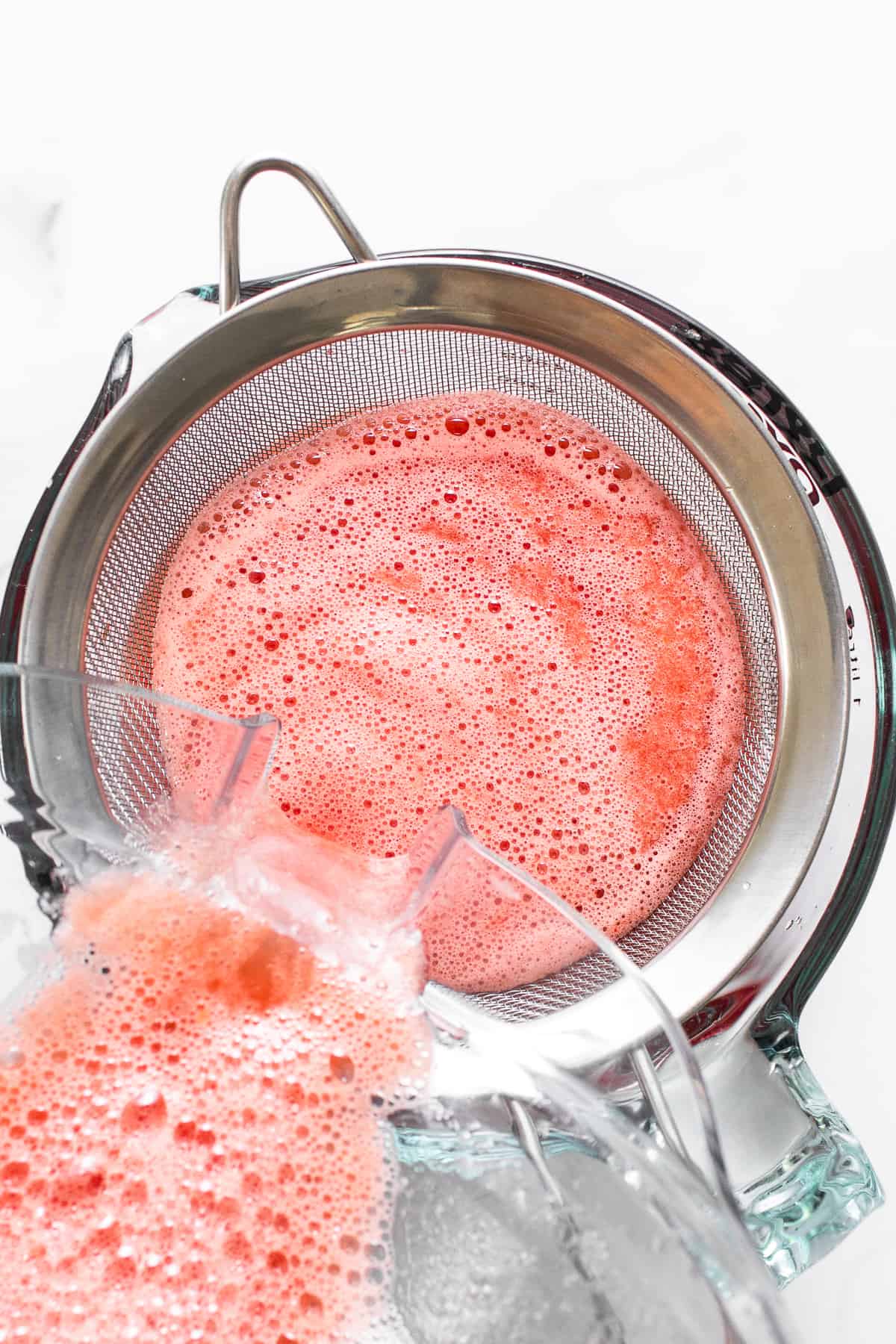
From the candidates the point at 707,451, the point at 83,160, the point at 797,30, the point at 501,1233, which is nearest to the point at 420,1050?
the point at 501,1233

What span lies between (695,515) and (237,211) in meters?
0.45

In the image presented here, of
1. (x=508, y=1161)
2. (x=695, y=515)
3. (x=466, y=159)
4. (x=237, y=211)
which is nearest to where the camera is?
(x=508, y=1161)

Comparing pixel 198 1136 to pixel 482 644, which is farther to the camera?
pixel 482 644

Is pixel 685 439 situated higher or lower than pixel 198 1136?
higher

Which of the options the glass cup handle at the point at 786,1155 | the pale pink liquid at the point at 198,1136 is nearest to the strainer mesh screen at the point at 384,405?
the glass cup handle at the point at 786,1155

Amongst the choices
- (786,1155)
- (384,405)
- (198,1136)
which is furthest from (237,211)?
(786,1155)

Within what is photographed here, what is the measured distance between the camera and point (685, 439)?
84 centimetres

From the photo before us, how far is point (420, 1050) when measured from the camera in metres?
0.60

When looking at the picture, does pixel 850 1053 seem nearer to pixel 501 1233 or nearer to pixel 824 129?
pixel 501 1233

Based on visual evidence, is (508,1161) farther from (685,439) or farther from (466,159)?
(466,159)

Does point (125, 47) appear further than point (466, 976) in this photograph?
Yes

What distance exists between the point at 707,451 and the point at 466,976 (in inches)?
18.4

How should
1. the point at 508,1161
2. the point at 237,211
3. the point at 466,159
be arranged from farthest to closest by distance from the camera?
the point at 466,159 < the point at 237,211 < the point at 508,1161

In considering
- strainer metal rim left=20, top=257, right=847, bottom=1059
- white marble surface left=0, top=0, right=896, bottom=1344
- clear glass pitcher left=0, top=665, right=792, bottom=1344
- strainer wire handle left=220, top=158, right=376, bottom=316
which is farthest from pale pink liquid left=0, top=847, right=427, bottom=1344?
white marble surface left=0, top=0, right=896, bottom=1344
